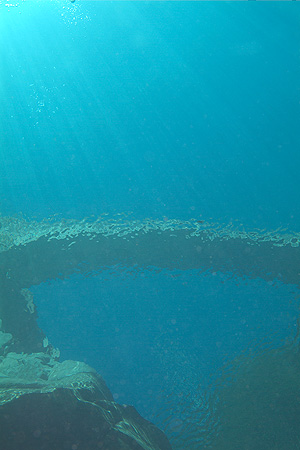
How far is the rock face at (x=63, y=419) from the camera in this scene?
272 cm

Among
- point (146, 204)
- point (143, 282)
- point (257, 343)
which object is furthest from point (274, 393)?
point (146, 204)

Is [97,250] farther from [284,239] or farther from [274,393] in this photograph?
[274,393]

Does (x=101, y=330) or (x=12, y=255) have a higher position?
(x=12, y=255)

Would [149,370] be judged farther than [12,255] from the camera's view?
Yes

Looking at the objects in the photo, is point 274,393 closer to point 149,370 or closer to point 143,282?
point 149,370

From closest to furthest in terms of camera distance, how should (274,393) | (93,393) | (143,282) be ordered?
1. (93,393)
2. (274,393)
3. (143,282)

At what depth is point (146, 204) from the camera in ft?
12.6

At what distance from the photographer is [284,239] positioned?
3613 mm

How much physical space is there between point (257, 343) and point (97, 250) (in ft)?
10.1

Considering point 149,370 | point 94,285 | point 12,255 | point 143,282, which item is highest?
point 143,282

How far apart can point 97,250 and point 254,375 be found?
132 inches

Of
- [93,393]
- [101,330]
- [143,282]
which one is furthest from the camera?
[101,330]

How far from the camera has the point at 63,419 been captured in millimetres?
2930

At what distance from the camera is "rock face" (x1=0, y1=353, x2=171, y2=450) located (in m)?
2.72
